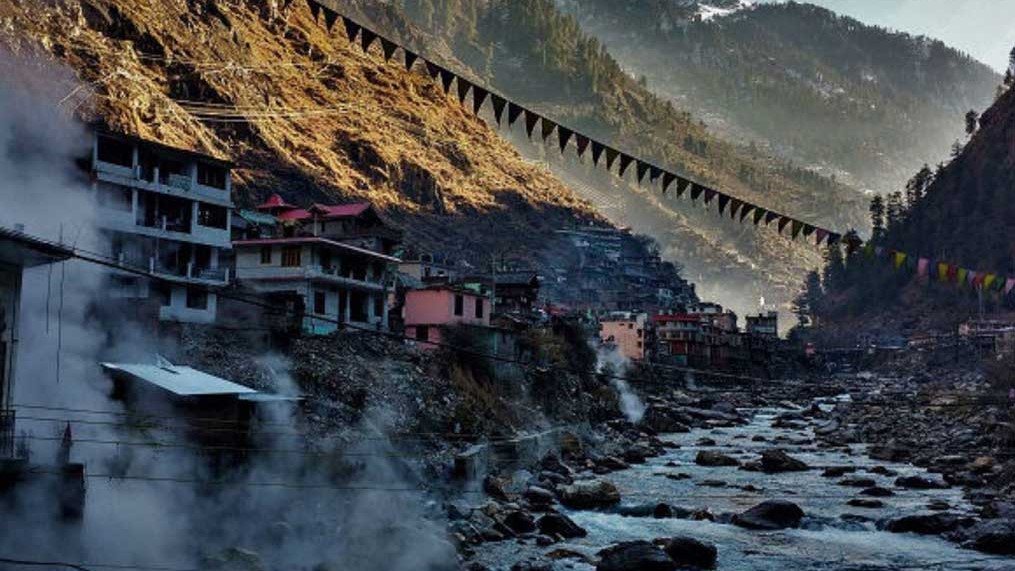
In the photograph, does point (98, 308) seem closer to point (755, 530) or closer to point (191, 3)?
point (755, 530)

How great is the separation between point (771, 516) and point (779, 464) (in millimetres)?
16143

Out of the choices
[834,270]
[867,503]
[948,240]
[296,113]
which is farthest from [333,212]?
[834,270]

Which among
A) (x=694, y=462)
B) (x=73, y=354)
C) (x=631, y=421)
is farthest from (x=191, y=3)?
(x=73, y=354)

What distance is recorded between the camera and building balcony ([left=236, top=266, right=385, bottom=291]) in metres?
48.7

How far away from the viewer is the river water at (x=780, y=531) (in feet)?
101

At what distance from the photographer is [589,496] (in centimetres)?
4047

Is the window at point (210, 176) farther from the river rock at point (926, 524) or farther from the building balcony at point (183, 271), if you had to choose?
the river rock at point (926, 524)

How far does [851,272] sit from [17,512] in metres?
174

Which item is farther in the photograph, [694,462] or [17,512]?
[694,462]

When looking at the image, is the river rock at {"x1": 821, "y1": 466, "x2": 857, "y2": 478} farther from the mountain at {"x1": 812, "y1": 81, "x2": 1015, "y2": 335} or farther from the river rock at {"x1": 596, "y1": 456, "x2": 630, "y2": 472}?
the mountain at {"x1": 812, "y1": 81, "x2": 1015, "y2": 335}

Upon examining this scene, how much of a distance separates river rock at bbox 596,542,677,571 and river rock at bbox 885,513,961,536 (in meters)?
11.8

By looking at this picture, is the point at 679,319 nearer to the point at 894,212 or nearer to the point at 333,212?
the point at 333,212

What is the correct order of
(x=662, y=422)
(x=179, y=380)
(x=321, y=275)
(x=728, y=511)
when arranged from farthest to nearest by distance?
1. (x=662, y=422)
2. (x=321, y=275)
3. (x=728, y=511)
4. (x=179, y=380)

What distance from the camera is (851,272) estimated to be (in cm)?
17525
